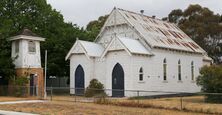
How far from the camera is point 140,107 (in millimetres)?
26469

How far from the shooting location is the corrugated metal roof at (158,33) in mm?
42906

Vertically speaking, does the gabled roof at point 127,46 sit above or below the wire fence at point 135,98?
above

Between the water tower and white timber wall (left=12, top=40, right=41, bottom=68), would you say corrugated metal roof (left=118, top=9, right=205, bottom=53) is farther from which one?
white timber wall (left=12, top=40, right=41, bottom=68)

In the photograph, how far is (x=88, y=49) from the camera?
43.3 metres

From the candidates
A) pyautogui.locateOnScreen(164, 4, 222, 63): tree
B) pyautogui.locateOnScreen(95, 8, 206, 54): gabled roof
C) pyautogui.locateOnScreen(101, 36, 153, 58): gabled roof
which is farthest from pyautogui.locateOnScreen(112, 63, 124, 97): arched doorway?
pyautogui.locateOnScreen(164, 4, 222, 63): tree

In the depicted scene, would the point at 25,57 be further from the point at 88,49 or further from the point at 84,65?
the point at 88,49

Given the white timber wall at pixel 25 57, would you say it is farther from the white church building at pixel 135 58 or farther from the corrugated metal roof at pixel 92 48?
the corrugated metal roof at pixel 92 48

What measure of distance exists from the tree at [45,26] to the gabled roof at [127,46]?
8956mm

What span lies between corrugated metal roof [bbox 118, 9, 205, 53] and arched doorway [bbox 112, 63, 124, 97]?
418 cm

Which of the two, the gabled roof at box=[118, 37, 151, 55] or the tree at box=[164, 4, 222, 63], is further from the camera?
the tree at box=[164, 4, 222, 63]

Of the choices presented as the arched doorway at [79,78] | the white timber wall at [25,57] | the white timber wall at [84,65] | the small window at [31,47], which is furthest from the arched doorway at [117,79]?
the small window at [31,47]

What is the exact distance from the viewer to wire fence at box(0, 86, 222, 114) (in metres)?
25.7

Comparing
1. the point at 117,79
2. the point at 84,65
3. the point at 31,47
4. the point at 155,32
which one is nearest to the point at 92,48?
the point at 84,65

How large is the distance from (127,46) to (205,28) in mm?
35684
